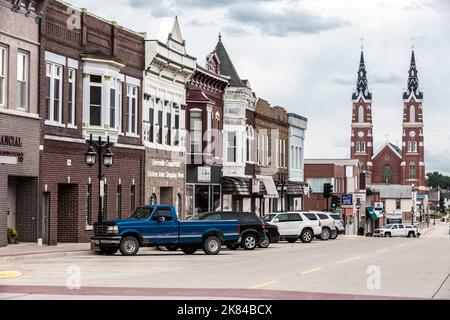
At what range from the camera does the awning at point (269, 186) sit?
224 ft

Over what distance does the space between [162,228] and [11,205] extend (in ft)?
21.5

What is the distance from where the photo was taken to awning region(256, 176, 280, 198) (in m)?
68.4

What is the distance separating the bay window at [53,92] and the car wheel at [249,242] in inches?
362

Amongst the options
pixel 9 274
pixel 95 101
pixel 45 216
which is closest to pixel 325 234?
pixel 95 101

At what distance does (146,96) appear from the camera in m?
49.8

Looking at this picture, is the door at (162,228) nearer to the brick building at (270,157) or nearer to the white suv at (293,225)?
the white suv at (293,225)

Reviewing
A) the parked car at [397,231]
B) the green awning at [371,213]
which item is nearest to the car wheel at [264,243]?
the parked car at [397,231]

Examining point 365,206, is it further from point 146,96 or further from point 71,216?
point 71,216

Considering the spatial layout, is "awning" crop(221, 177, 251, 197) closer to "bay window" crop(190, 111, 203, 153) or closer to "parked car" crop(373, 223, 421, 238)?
"bay window" crop(190, 111, 203, 153)

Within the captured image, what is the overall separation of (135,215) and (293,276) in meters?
12.5

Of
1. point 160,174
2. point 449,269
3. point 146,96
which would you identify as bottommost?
point 449,269

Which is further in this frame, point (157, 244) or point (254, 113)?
point (254, 113)
